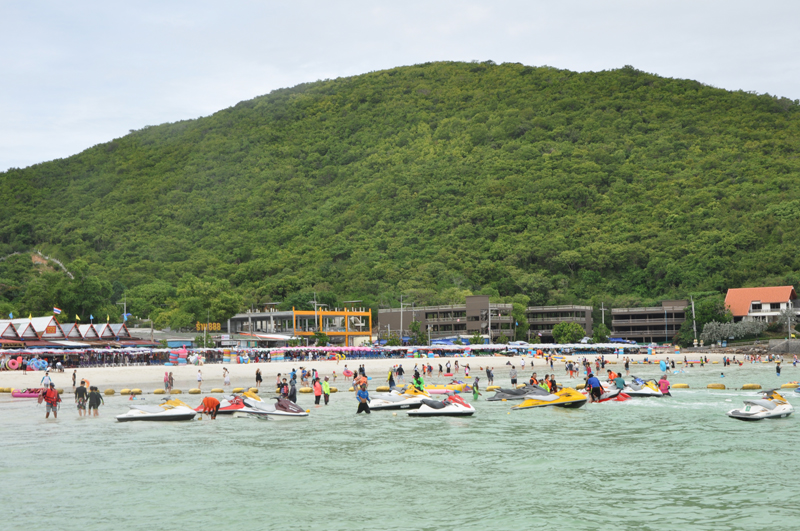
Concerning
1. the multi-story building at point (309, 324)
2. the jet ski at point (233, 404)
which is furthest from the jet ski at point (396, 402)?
the multi-story building at point (309, 324)

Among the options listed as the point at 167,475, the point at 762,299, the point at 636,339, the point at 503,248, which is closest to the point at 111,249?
the point at 503,248

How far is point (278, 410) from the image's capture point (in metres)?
30.4

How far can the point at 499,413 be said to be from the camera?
32781 millimetres

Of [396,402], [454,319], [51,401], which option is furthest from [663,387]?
[454,319]

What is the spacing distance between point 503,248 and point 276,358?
9275 centimetres

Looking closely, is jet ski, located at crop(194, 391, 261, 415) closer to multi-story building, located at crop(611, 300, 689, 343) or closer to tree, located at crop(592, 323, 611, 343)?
tree, located at crop(592, 323, 611, 343)

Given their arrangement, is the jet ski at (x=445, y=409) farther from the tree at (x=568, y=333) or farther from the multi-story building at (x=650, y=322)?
the multi-story building at (x=650, y=322)

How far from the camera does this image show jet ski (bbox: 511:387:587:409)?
33.5m

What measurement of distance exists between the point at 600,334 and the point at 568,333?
7.65 m

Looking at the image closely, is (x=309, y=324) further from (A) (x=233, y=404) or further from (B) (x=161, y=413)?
(B) (x=161, y=413)

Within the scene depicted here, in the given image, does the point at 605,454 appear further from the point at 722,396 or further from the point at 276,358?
the point at 276,358

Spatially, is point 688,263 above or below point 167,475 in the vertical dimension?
above

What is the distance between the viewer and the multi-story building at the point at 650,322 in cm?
12838

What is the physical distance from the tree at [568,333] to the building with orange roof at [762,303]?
86.4 ft
